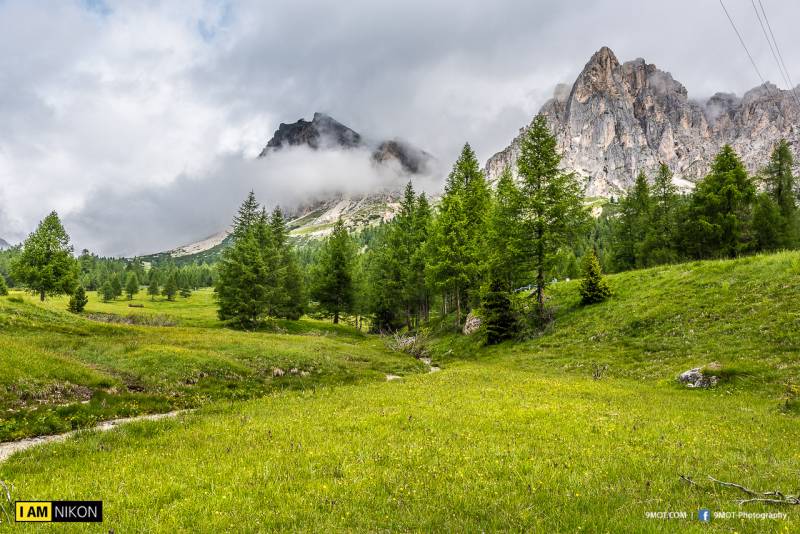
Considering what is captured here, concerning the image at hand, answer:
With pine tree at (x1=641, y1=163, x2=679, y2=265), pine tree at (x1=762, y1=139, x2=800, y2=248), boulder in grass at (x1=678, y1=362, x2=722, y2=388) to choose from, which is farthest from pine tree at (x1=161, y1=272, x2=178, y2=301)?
pine tree at (x1=762, y1=139, x2=800, y2=248)

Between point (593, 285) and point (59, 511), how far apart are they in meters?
36.7

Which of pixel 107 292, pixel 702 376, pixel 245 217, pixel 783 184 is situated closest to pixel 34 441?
pixel 702 376

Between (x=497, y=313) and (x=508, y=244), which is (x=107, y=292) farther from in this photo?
(x=508, y=244)

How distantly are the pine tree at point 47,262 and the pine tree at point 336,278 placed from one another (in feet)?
125

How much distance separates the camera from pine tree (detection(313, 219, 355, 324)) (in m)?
63.6

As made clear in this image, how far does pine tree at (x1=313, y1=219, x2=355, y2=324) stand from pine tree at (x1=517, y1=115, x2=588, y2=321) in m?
35.0

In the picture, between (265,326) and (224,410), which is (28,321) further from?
(265,326)

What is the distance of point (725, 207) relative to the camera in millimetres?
48344

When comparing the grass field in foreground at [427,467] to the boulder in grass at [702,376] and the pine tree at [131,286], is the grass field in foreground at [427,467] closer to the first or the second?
the boulder in grass at [702,376]

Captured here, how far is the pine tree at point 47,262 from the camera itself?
193ft

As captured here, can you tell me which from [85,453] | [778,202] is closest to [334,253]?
[85,453]

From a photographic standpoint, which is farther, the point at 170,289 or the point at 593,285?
the point at 170,289

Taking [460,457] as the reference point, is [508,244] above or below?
above

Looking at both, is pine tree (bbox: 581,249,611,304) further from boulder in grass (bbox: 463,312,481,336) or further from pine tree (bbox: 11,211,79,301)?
pine tree (bbox: 11,211,79,301)
